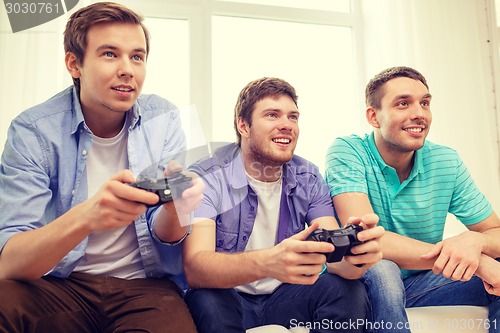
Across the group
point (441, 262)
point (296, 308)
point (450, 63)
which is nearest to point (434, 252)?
point (441, 262)

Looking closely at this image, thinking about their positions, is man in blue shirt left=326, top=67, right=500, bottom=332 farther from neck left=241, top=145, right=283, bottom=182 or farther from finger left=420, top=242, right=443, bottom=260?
neck left=241, top=145, right=283, bottom=182

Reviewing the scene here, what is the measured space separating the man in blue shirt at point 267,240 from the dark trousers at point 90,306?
0.09 meters

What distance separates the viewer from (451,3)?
Result: 231 cm

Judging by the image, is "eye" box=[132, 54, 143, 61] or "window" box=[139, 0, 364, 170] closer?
"eye" box=[132, 54, 143, 61]

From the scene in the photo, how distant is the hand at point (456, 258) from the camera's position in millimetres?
1076

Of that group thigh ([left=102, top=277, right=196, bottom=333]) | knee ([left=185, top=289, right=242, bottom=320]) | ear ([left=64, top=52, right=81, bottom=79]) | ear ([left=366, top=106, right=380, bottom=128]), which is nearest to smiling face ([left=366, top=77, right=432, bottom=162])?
ear ([left=366, top=106, right=380, bottom=128])

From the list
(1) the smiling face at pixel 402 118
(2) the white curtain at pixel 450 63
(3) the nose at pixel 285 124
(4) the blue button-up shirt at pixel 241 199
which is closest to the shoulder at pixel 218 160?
→ (4) the blue button-up shirt at pixel 241 199

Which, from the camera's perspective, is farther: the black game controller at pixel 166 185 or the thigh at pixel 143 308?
the thigh at pixel 143 308

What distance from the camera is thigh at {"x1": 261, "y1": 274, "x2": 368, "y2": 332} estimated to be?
3.26 ft

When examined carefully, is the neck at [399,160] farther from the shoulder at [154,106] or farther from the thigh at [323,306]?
the shoulder at [154,106]

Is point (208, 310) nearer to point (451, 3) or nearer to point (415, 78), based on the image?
point (415, 78)

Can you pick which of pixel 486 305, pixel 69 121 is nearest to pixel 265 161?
pixel 69 121

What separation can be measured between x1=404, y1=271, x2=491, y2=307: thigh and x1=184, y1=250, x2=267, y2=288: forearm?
0.52 m

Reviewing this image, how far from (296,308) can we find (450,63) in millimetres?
1736
